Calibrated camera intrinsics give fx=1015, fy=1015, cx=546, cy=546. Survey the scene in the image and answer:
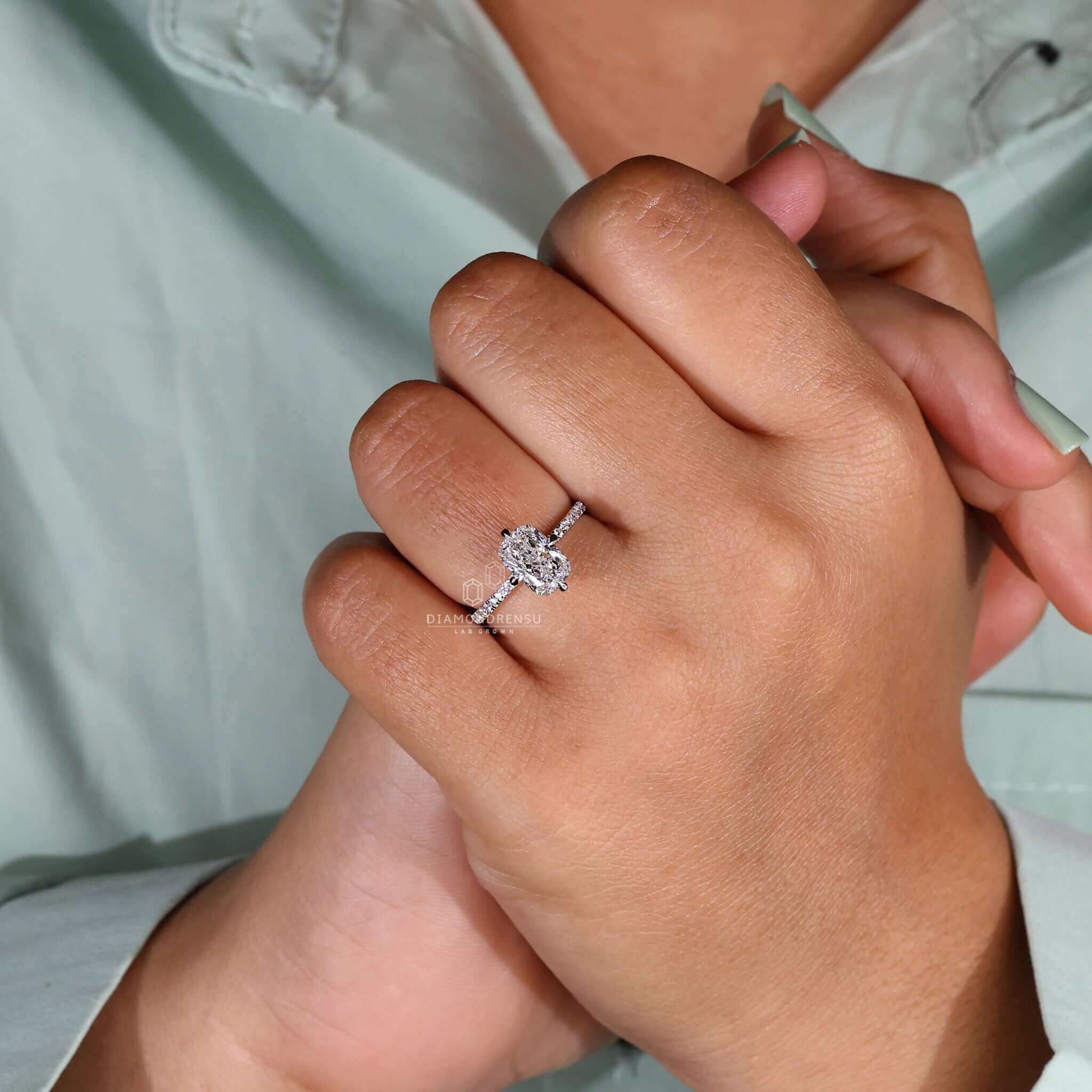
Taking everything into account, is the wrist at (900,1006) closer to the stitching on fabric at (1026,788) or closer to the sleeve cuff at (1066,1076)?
the sleeve cuff at (1066,1076)

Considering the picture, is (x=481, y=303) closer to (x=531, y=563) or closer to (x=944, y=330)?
(x=531, y=563)

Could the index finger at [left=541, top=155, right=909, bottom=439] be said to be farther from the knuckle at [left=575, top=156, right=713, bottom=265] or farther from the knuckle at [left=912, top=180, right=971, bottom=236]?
the knuckle at [left=912, top=180, right=971, bottom=236]

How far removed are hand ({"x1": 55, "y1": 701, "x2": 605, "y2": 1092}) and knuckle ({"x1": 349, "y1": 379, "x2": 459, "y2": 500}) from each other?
22cm

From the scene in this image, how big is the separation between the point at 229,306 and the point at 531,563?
1.79 feet

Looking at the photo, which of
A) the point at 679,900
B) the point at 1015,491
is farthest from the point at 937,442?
the point at 679,900

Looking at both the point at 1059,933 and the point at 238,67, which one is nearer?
the point at 1059,933

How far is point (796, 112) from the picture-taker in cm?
79

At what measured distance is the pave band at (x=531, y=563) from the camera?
525 mm

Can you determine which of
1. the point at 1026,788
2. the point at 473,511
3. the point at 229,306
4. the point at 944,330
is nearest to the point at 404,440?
the point at 473,511

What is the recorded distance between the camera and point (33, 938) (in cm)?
77

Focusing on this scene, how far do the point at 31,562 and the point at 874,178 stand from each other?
2.54 ft

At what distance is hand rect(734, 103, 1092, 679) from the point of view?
0.64 meters

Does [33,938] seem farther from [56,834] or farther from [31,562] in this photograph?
[31,562]

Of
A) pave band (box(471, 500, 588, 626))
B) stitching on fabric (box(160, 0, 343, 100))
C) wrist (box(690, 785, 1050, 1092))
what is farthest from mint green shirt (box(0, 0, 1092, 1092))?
pave band (box(471, 500, 588, 626))
